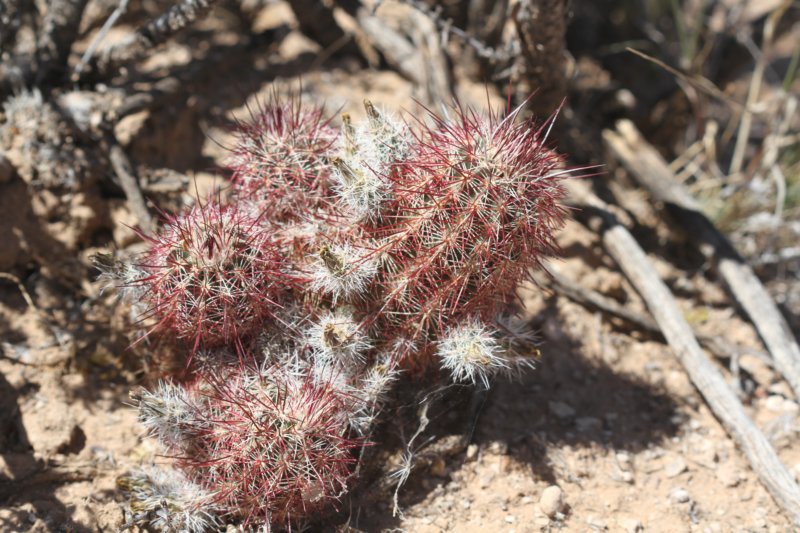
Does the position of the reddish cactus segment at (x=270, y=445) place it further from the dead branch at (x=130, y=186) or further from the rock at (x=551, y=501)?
the dead branch at (x=130, y=186)

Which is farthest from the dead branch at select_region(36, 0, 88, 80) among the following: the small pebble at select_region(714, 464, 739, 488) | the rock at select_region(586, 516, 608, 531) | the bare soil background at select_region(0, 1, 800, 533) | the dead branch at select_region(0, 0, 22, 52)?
the small pebble at select_region(714, 464, 739, 488)

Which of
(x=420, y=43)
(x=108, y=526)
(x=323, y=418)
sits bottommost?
(x=108, y=526)

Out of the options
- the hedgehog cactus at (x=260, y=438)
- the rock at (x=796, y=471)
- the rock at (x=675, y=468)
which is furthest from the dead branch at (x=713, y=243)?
the hedgehog cactus at (x=260, y=438)

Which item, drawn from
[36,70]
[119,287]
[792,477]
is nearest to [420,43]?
[36,70]

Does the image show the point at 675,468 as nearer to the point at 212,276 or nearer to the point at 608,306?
the point at 608,306

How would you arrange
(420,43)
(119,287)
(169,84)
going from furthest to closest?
(420,43)
(169,84)
(119,287)

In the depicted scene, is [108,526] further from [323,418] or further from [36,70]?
[36,70]
